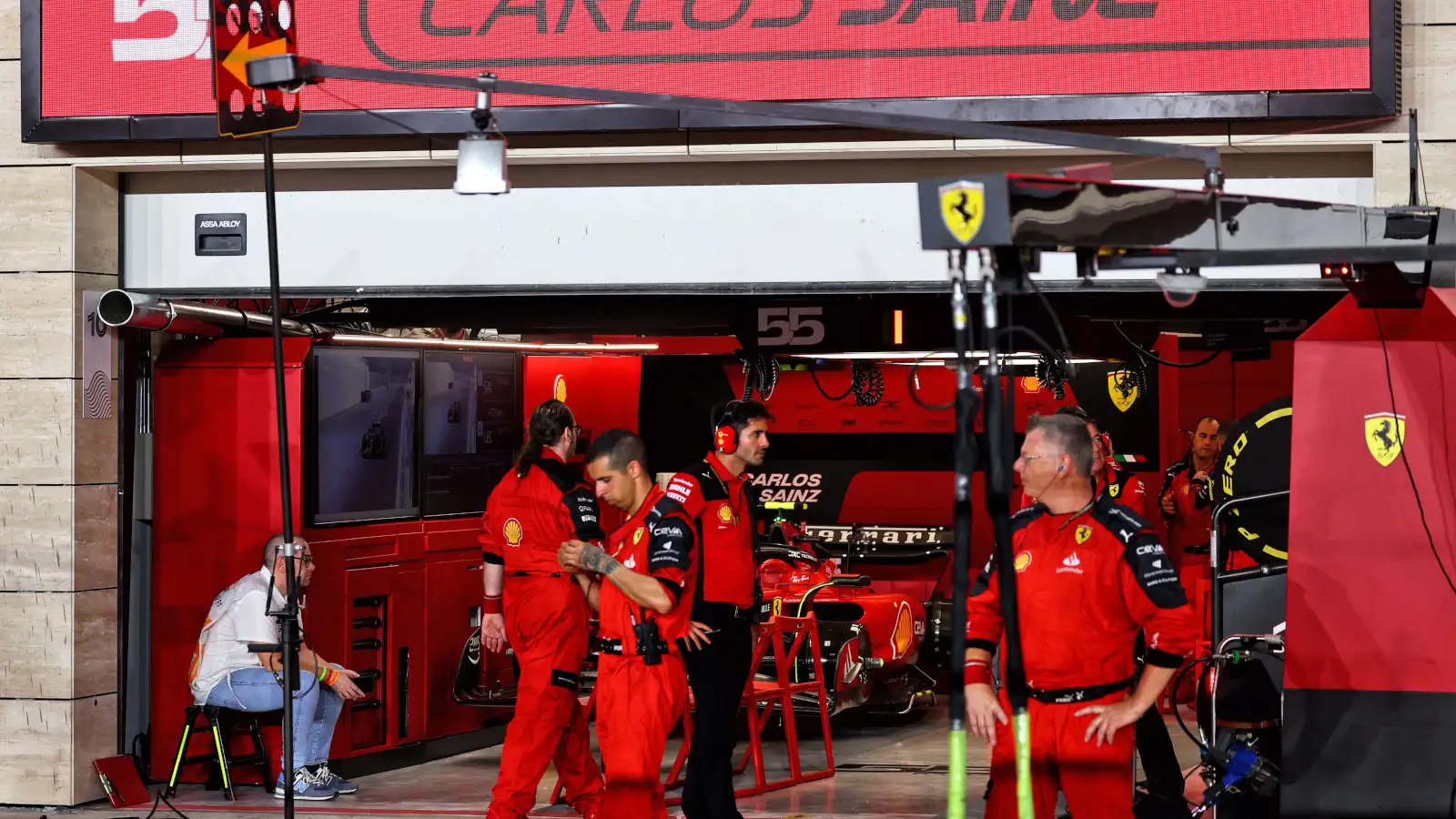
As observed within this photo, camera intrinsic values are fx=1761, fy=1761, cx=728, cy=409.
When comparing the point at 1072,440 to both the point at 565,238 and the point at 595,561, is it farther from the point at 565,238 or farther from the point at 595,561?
the point at 565,238

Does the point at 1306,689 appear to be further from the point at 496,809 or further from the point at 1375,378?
the point at 496,809

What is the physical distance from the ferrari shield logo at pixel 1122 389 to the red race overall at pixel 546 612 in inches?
259

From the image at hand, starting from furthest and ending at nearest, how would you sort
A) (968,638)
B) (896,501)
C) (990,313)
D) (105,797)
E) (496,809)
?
1. (896,501)
2. (105,797)
3. (496,809)
4. (968,638)
5. (990,313)

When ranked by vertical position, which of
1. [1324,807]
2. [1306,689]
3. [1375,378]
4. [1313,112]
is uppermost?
[1313,112]

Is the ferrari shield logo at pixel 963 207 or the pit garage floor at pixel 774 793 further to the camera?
the pit garage floor at pixel 774 793

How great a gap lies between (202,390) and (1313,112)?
17.4ft

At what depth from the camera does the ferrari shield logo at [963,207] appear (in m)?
3.90

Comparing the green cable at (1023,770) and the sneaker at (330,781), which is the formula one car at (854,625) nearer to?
the sneaker at (330,781)

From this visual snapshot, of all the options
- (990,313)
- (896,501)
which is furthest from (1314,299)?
(990,313)

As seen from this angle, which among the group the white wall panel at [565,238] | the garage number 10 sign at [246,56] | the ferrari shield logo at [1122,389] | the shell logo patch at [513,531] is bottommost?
the shell logo patch at [513,531]

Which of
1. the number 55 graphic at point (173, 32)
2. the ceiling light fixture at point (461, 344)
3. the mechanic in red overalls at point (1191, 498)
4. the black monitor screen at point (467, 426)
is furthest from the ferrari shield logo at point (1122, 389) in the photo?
the number 55 graphic at point (173, 32)

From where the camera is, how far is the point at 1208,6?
709cm

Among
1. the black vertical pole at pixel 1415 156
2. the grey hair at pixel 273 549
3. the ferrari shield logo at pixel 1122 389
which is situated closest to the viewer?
the black vertical pole at pixel 1415 156

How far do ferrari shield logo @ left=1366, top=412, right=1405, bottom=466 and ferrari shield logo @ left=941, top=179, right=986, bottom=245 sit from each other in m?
2.31
